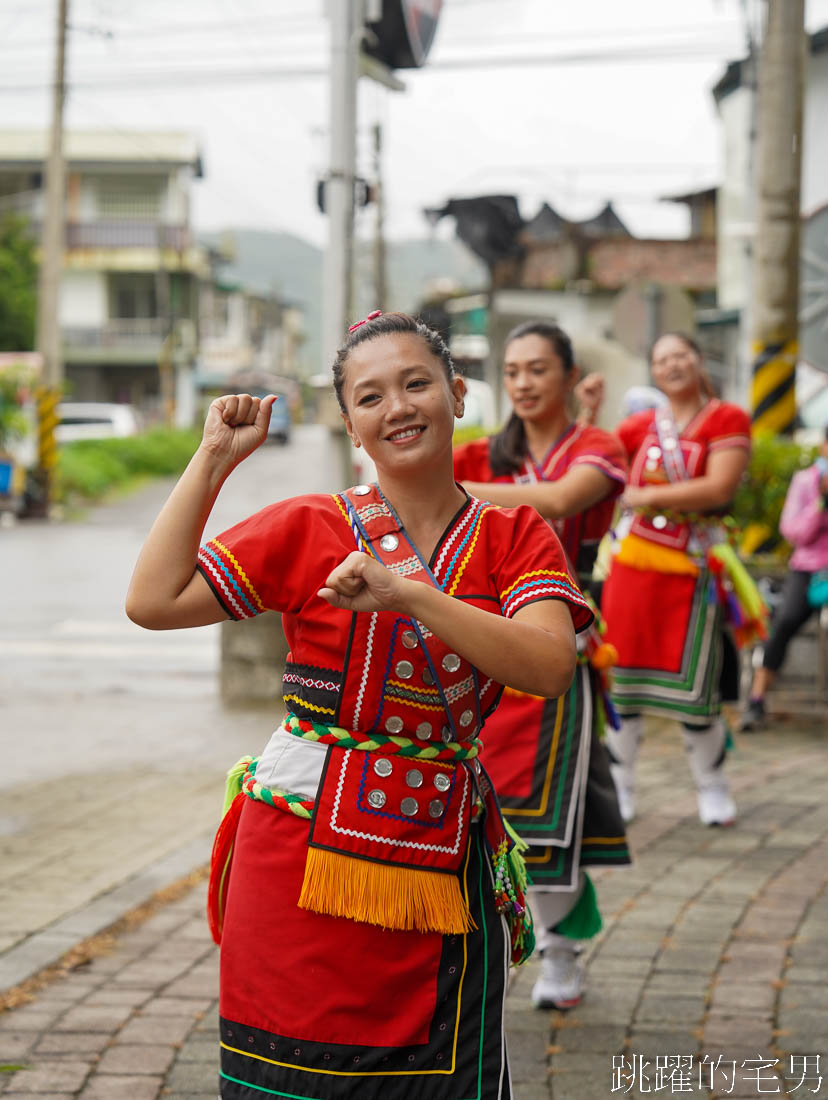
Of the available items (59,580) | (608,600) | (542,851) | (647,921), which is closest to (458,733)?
(542,851)

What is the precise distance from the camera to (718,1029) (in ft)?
12.6

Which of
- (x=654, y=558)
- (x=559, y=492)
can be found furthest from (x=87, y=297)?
(x=559, y=492)

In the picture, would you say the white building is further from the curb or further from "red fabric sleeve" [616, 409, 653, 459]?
the curb

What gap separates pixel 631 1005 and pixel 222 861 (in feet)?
6.09

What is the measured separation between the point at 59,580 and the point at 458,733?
1337 cm

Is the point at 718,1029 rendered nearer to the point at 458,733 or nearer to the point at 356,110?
the point at 458,733

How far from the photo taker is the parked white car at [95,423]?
32.8 meters

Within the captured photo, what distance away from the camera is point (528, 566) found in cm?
242

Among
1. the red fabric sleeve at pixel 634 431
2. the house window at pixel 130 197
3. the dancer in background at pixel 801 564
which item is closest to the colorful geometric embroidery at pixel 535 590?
the red fabric sleeve at pixel 634 431

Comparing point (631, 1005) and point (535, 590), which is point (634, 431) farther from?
point (535, 590)

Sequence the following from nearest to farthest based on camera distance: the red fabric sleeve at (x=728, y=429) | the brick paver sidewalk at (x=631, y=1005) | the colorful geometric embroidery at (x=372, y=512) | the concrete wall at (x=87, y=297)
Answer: the colorful geometric embroidery at (x=372, y=512)
the brick paver sidewalk at (x=631, y=1005)
the red fabric sleeve at (x=728, y=429)
the concrete wall at (x=87, y=297)

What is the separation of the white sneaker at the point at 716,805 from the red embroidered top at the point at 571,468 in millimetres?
2143

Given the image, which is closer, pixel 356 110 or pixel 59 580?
pixel 356 110

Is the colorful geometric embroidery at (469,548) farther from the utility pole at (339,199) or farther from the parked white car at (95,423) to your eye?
the parked white car at (95,423)
